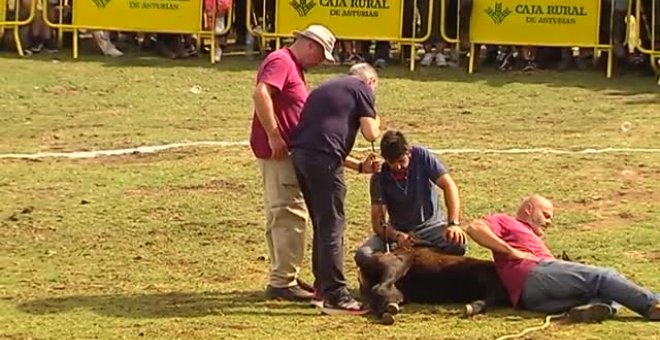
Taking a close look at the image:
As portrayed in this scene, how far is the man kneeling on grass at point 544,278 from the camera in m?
9.04

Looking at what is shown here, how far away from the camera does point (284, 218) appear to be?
976cm

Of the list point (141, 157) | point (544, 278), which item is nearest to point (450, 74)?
point (141, 157)

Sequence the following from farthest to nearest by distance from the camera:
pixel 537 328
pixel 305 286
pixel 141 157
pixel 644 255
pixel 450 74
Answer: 1. pixel 450 74
2. pixel 141 157
3. pixel 644 255
4. pixel 305 286
5. pixel 537 328

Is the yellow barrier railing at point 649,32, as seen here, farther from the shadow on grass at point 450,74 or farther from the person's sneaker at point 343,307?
the person's sneaker at point 343,307

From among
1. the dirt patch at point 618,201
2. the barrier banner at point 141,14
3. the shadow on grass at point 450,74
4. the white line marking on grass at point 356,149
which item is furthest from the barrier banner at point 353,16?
the dirt patch at point 618,201

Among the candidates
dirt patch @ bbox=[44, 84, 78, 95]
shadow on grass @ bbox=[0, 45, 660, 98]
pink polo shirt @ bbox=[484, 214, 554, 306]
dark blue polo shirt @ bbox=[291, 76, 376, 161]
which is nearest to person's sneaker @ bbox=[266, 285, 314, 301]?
dark blue polo shirt @ bbox=[291, 76, 376, 161]

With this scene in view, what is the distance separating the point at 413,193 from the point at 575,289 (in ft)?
4.03

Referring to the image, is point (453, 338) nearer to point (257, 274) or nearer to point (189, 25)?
point (257, 274)

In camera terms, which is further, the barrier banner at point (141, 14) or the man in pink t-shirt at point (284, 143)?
the barrier banner at point (141, 14)

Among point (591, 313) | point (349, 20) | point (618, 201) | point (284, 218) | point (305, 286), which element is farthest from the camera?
point (349, 20)

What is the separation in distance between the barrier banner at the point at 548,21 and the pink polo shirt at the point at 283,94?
11.9 meters

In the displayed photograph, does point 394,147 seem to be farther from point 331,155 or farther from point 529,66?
point 529,66

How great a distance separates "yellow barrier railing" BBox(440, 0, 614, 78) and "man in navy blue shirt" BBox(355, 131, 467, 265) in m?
11.6

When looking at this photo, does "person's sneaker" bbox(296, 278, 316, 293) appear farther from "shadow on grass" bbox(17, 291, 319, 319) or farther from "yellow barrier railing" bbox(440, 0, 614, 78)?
"yellow barrier railing" bbox(440, 0, 614, 78)
